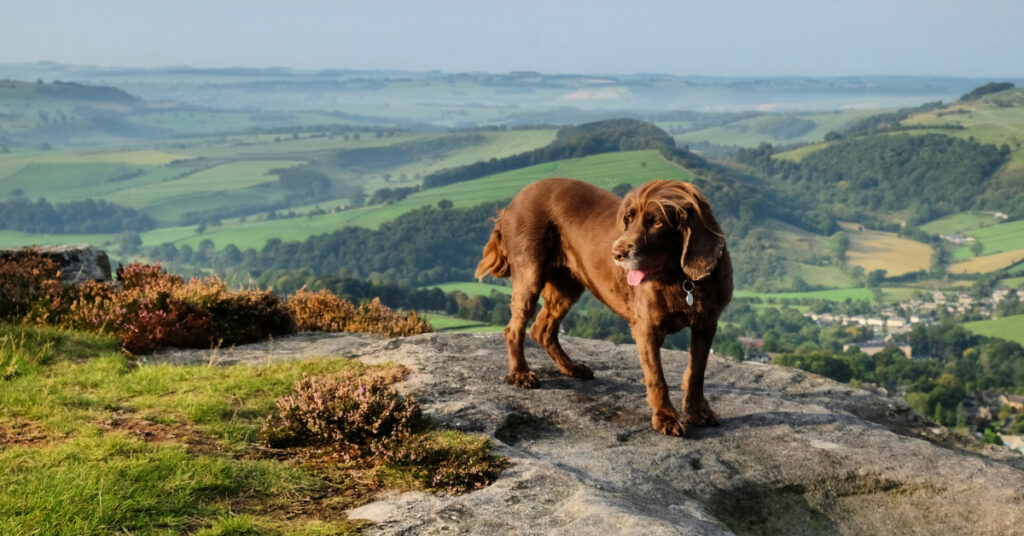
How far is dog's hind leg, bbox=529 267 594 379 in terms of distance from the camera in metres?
8.95

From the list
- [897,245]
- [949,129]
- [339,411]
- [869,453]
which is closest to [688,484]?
[869,453]

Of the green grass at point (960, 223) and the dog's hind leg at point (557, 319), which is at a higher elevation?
the dog's hind leg at point (557, 319)

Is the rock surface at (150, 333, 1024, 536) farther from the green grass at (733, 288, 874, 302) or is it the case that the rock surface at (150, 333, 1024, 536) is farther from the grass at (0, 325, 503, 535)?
the green grass at (733, 288, 874, 302)

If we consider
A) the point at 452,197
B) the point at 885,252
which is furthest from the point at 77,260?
the point at 885,252

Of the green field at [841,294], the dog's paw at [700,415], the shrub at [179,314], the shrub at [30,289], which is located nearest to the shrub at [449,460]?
the dog's paw at [700,415]

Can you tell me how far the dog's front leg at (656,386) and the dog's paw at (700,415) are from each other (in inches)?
9.9

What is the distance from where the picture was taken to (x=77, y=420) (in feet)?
22.3

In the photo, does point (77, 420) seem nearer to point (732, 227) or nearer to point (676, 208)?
point (676, 208)

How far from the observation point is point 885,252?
481ft

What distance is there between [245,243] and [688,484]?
392 ft

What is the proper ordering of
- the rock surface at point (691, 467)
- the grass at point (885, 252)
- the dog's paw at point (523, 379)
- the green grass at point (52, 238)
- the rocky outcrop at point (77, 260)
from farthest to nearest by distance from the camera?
the grass at point (885, 252)
the green grass at point (52, 238)
the rocky outcrop at point (77, 260)
the dog's paw at point (523, 379)
the rock surface at point (691, 467)

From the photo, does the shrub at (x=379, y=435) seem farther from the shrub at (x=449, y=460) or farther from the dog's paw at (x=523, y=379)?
the dog's paw at (x=523, y=379)

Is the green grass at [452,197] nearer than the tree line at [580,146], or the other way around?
the green grass at [452,197]

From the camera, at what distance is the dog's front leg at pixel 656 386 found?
7.34 metres
